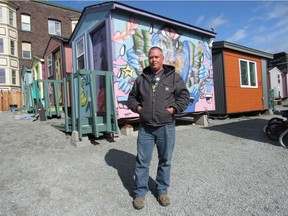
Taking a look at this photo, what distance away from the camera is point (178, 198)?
306cm

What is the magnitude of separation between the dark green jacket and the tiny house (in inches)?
326

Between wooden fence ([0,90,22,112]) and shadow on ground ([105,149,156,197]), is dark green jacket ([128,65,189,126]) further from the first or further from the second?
wooden fence ([0,90,22,112])

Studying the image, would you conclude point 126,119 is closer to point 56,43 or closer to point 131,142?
point 131,142

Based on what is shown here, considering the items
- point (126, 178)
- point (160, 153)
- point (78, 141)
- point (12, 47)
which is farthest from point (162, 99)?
point (12, 47)

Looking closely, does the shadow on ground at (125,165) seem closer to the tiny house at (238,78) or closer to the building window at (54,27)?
the tiny house at (238,78)

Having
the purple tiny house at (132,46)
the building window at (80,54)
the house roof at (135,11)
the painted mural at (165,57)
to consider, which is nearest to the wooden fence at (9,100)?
the building window at (80,54)

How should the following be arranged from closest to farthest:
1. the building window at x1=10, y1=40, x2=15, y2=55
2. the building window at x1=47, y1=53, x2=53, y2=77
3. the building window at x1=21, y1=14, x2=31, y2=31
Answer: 1. the building window at x1=47, y1=53, x2=53, y2=77
2. the building window at x1=10, y1=40, x2=15, y2=55
3. the building window at x1=21, y1=14, x2=31, y2=31

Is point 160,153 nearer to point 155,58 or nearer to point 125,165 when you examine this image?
point 155,58

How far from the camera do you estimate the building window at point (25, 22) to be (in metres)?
25.9

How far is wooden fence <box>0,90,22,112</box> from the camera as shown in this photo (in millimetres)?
21734

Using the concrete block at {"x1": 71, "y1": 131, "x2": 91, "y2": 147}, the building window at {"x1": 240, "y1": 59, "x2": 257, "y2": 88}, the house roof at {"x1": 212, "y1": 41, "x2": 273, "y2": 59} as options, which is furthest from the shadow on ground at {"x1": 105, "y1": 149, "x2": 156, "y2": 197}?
the building window at {"x1": 240, "y1": 59, "x2": 257, "y2": 88}

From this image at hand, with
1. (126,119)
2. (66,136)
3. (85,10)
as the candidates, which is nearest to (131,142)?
(126,119)

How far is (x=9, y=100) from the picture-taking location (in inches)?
872

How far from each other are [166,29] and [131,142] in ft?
13.2
